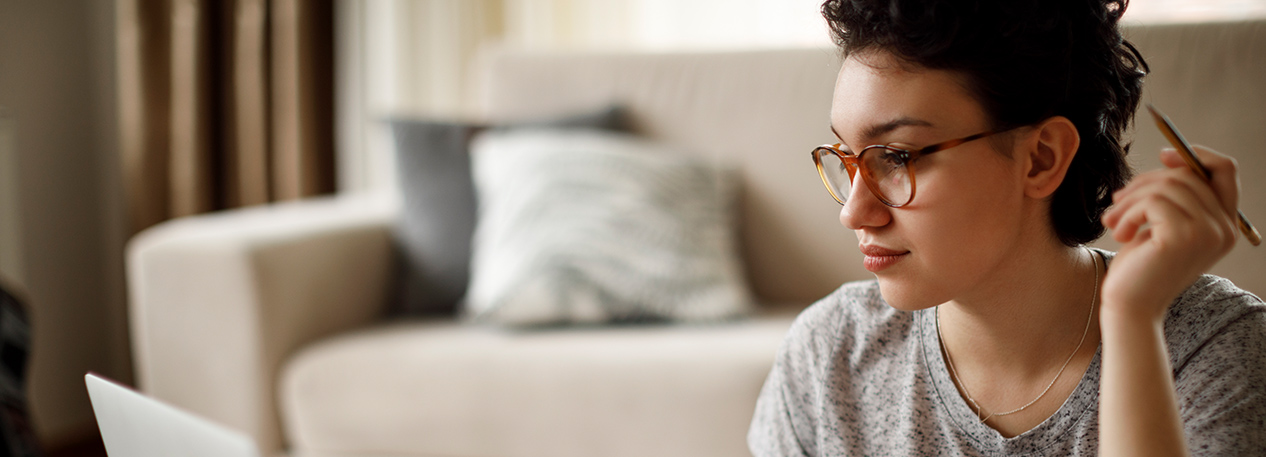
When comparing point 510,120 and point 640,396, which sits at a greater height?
point 510,120

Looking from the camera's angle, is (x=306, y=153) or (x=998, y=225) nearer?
(x=998, y=225)

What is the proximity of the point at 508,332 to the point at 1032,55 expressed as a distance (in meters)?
1.11

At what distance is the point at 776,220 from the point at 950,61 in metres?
1.12

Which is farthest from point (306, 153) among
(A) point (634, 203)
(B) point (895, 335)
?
(B) point (895, 335)

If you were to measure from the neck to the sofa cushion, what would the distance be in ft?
1.93

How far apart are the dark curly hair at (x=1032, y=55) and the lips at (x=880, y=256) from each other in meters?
0.12

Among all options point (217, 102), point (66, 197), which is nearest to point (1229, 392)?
point (217, 102)

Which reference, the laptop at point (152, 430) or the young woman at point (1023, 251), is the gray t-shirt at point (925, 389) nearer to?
the young woman at point (1023, 251)

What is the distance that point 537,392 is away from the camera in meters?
1.39

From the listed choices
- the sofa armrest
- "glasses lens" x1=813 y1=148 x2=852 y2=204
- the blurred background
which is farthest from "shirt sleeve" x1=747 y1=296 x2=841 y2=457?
the blurred background

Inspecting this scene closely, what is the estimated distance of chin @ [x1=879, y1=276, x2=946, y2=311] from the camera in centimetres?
69

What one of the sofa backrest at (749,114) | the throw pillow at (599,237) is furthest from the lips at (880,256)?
the throw pillow at (599,237)

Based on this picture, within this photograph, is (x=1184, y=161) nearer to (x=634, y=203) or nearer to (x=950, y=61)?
(x=950, y=61)

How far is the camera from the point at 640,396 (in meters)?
1.35
